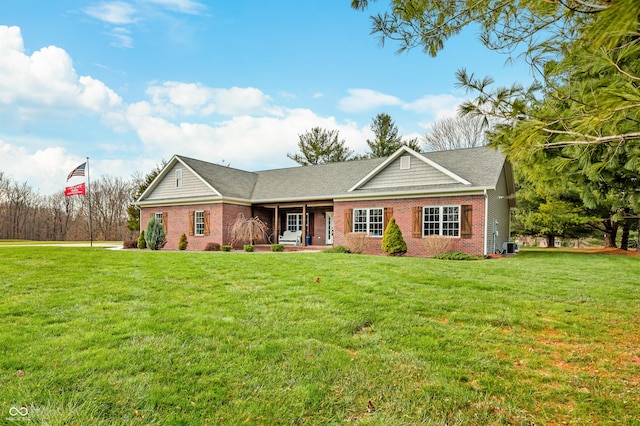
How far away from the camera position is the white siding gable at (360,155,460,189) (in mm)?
15664

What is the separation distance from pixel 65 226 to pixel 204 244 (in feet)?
95.3

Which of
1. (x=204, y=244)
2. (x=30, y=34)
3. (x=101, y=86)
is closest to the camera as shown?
(x=30, y=34)

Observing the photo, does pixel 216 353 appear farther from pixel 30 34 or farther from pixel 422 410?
pixel 30 34

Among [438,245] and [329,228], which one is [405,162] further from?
[329,228]

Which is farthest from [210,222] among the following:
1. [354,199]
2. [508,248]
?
[508,248]

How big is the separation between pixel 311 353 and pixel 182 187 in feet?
65.9

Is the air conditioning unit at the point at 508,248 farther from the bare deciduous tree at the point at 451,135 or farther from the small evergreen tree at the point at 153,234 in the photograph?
the small evergreen tree at the point at 153,234

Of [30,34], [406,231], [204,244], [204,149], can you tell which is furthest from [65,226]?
[406,231]

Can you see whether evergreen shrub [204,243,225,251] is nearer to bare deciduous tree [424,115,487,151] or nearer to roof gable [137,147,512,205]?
roof gable [137,147,512,205]

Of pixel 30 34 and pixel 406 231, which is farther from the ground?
pixel 30 34

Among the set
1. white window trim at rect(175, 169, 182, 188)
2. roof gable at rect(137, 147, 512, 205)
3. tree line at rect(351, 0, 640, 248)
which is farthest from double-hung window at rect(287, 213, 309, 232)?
tree line at rect(351, 0, 640, 248)

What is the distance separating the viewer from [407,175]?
53.5 ft

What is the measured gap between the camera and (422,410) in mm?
2523

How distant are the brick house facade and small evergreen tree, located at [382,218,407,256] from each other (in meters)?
0.86
